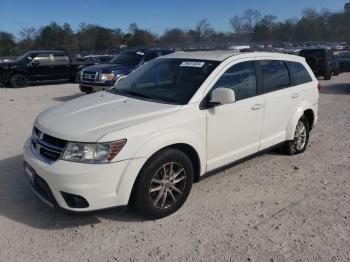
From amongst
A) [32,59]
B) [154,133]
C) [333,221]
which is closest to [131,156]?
[154,133]

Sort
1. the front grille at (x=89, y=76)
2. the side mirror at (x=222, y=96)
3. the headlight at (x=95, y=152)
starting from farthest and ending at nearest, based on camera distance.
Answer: the front grille at (x=89, y=76), the side mirror at (x=222, y=96), the headlight at (x=95, y=152)

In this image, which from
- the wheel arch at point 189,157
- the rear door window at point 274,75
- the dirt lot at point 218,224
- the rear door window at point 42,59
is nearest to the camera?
the dirt lot at point 218,224

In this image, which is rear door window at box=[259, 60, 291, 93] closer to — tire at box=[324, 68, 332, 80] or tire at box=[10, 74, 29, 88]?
tire at box=[10, 74, 29, 88]

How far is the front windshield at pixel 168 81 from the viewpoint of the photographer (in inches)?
178

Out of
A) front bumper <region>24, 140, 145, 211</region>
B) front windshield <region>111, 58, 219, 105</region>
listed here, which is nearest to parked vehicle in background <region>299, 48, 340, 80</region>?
front windshield <region>111, 58, 219, 105</region>

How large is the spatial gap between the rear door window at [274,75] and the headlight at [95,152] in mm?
2479

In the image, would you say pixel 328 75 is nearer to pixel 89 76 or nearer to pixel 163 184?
pixel 89 76

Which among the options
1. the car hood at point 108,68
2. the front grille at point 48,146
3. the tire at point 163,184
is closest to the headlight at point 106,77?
the car hood at point 108,68

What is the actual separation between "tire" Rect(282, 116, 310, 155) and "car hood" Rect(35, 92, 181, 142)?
2.61 meters

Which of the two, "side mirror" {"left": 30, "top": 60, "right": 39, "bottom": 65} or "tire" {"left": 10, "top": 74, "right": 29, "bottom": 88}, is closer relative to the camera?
"tire" {"left": 10, "top": 74, "right": 29, "bottom": 88}

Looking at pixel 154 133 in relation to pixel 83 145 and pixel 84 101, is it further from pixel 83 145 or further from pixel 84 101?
pixel 84 101

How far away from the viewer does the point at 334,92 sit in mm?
14938

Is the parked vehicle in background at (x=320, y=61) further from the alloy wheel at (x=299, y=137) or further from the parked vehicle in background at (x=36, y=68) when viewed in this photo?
the alloy wheel at (x=299, y=137)

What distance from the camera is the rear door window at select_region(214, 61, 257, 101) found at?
4.73 meters
